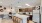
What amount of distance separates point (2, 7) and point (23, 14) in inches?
19.6

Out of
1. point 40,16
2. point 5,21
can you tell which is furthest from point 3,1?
point 40,16

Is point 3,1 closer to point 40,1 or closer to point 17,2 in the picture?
point 17,2

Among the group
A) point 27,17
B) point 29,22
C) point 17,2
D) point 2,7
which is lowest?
point 29,22

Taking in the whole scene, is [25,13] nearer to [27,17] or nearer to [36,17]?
[27,17]

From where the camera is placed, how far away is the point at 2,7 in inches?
58.7

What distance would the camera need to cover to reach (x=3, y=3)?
1505mm

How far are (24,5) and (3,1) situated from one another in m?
0.49

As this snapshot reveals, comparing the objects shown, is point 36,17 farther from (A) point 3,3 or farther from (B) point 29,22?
(A) point 3,3

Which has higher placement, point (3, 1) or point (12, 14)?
point (3, 1)

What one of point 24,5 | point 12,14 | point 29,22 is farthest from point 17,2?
point 29,22

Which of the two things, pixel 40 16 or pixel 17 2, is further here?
pixel 17 2

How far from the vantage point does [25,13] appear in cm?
147

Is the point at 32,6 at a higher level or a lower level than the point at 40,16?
higher

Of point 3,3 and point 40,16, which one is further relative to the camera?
point 3,3
